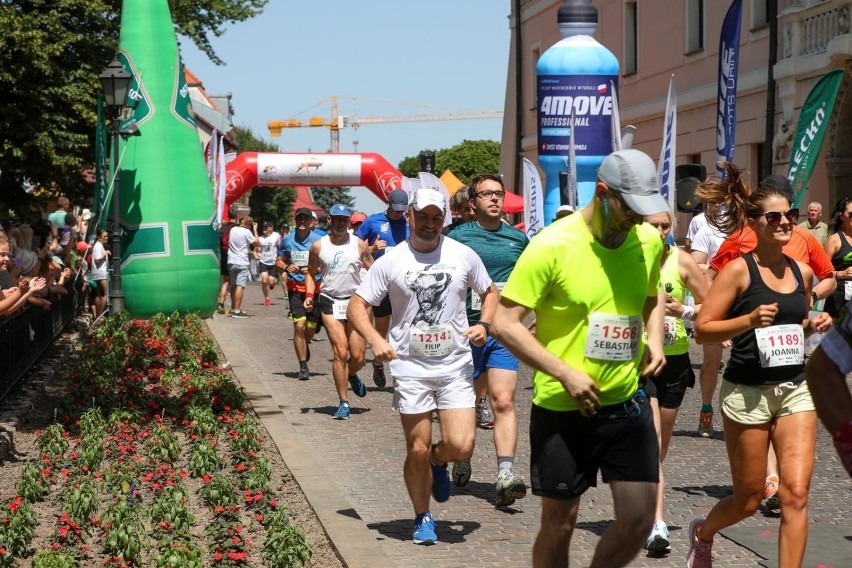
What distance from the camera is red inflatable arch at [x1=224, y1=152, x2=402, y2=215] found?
113 feet

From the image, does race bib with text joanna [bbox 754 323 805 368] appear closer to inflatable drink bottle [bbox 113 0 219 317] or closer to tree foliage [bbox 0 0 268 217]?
inflatable drink bottle [bbox 113 0 219 317]

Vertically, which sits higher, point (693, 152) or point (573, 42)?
point (573, 42)

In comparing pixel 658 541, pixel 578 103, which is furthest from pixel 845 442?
pixel 578 103

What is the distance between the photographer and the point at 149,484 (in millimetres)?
8883

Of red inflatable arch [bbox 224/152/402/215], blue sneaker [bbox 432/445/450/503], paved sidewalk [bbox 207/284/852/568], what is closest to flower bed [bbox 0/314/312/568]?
paved sidewalk [bbox 207/284/852/568]

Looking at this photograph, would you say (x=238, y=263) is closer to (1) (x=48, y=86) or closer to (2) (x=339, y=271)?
(1) (x=48, y=86)

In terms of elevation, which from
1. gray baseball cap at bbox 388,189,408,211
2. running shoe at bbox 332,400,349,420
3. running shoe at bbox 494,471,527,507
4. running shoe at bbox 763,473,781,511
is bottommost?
running shoe at bbox 332,400,349,420

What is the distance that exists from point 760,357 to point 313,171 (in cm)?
2944

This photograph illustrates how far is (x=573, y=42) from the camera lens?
24656mm

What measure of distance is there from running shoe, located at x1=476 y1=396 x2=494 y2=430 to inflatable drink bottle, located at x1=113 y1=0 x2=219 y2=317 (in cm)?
1042

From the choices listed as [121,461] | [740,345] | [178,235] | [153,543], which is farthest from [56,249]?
[740,345]

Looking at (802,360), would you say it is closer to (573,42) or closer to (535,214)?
(535,214)

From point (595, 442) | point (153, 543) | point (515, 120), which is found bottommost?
point (153, 543)

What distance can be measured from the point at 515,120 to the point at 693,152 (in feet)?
49.0
